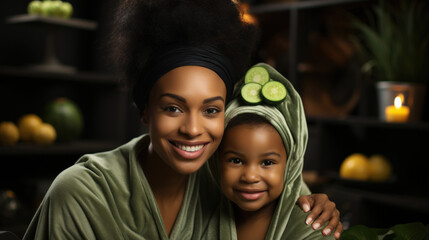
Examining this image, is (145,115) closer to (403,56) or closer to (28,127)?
(403,56)

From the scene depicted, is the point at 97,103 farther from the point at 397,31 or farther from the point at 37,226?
the point at 37,226

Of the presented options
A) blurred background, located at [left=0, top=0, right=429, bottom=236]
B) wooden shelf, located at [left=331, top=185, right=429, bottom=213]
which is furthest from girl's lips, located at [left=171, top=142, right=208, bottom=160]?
wooden shelf, located at [left=331, top=185, right=429, bottom=213]

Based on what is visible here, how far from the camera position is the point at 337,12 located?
329cm

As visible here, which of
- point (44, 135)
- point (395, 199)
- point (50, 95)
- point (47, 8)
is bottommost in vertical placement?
point (395, 199)

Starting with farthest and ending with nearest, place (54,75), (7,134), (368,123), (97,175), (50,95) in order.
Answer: (50,95)
(54,75)
(7,134)
(368,123)
(97,175)

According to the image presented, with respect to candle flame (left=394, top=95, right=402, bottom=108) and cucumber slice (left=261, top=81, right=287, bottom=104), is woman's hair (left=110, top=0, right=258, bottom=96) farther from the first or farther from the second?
candle flame (left=394, top=95, right=402, bottom=108)

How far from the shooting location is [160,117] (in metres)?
1.15

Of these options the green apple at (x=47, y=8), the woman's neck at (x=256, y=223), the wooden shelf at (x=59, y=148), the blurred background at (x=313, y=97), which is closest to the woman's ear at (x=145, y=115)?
the woman's neck at (x=256, y=223)

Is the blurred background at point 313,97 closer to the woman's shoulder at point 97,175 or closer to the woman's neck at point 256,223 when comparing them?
the woman's neck at point 256,223

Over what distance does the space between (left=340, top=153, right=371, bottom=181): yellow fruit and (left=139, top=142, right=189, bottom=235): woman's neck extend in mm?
1725

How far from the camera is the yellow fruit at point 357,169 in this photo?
283 cm

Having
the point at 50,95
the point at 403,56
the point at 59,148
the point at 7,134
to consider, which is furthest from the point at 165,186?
the point at 50,95

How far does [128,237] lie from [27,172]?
2496 millimetres

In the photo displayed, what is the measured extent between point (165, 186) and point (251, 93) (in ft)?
0.98
